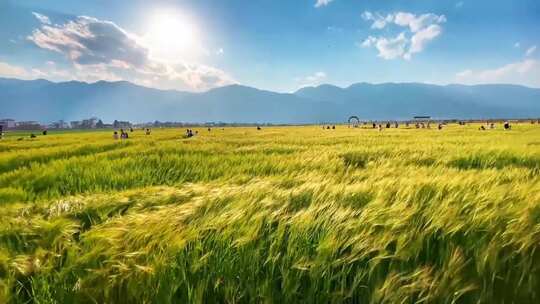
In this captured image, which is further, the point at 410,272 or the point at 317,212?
the point at 317,212

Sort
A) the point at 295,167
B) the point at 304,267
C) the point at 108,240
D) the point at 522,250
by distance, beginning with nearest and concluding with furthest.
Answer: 1. the point at 304,267
2. the point at 522,250
3. the point at 108,240
4. the point at 295,167

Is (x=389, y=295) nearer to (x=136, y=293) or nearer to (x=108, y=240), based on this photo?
(x=136, y=293)

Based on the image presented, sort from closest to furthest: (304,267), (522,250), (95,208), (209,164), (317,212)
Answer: (304,267), (522,250), (317,212), (95,208), (209,164)

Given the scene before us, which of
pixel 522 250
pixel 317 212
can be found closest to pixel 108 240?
pixel 317 212

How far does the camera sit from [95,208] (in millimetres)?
3014

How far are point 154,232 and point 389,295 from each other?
152 cm

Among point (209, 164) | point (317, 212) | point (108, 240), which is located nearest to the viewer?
point (108, 240)

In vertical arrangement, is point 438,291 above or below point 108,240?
below

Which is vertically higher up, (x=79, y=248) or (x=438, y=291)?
(x=79, y=248)

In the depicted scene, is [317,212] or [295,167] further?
[295,167]

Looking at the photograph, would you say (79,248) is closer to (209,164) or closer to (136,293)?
(136,293)

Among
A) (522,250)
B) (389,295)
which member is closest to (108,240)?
(389,295)

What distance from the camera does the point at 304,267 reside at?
5.49 feet

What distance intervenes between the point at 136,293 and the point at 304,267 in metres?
0.94
